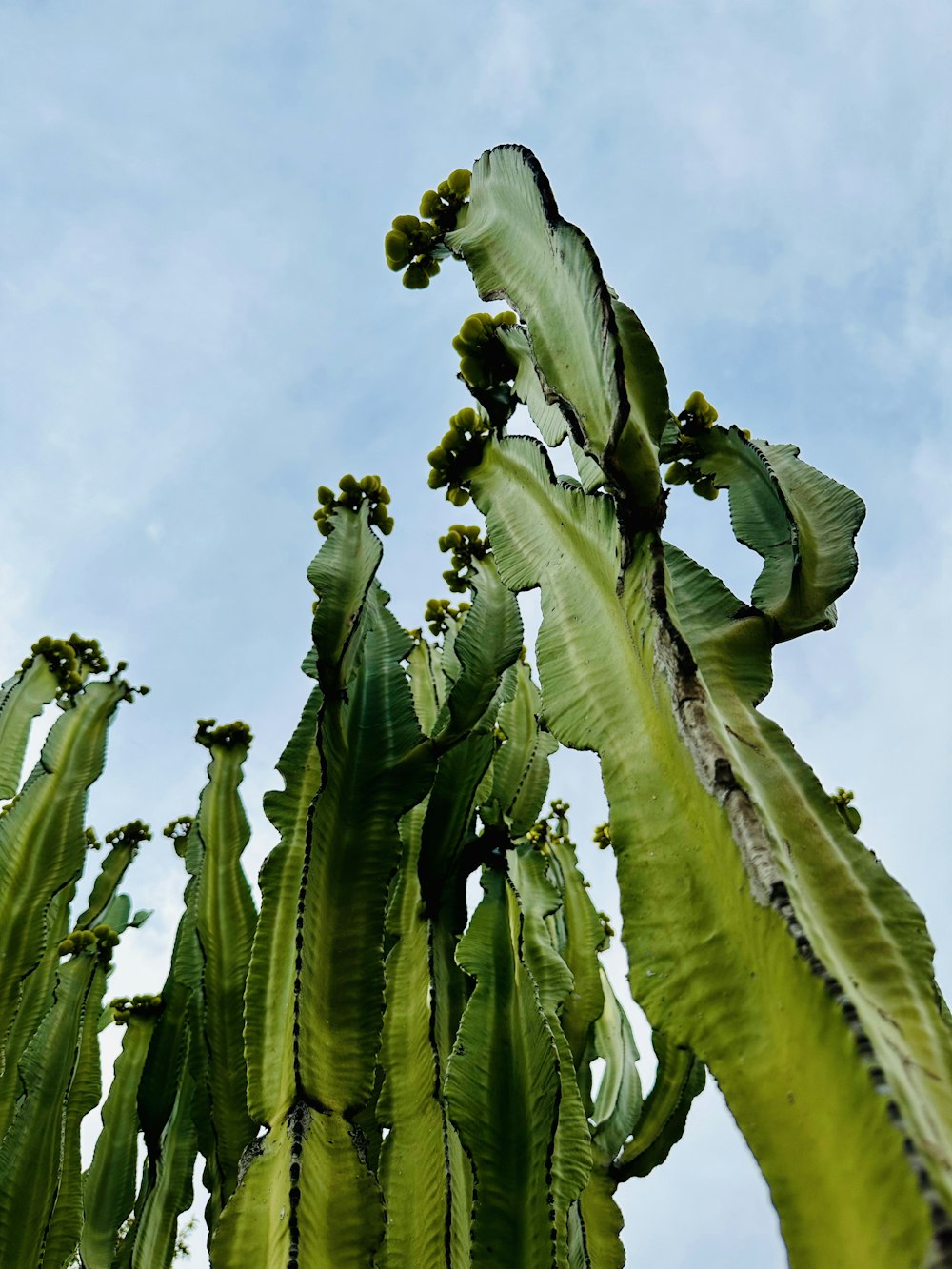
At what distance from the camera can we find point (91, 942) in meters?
2.40

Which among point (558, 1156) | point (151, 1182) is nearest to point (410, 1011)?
point (558, 1156)

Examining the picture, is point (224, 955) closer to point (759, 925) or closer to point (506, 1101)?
point (506, 1101)

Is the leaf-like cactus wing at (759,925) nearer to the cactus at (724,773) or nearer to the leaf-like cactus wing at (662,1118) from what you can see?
the cactus at (724,773)

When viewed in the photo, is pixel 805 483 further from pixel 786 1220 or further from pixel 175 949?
pixel 175 949

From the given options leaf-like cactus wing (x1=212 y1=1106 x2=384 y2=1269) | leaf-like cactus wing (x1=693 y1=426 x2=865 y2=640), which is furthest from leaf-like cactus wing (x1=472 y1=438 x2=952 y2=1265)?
leaf-like cactus wing (x1=212 y1=1106 x2=384 y2=1269)

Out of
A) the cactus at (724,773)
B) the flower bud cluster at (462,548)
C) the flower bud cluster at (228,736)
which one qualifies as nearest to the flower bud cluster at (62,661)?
the flower bud cluster at (228,736)

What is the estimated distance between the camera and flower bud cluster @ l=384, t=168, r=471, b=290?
191 centimetres

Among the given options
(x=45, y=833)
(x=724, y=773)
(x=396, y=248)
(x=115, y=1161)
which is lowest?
(x=724, y=773)

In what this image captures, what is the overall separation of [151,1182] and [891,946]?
194 centimetres

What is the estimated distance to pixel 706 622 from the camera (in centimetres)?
121

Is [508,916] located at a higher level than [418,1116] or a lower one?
higher

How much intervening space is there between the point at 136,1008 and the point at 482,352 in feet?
6.10

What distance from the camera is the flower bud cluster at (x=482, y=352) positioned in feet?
6.24

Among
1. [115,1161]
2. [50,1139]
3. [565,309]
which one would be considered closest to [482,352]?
[565,309]
